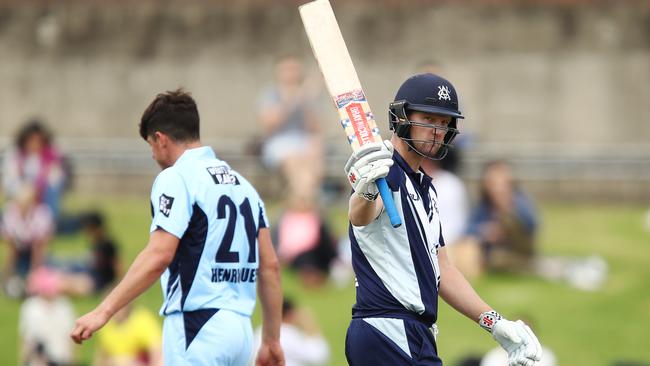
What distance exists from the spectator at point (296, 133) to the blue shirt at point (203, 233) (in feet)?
24.0

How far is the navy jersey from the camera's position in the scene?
624 centimetres

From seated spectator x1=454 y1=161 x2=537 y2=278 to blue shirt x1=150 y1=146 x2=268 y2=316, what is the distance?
24.4ft

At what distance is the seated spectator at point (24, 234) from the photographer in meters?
15.1

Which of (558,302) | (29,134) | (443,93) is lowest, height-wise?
(558,302)

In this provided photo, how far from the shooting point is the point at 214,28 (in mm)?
18234

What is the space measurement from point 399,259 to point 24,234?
9591 mm

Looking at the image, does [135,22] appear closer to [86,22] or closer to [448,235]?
[86,22]

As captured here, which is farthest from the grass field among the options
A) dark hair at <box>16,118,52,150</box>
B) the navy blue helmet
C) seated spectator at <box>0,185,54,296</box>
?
the navy blue helmet

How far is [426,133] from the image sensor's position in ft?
20.7

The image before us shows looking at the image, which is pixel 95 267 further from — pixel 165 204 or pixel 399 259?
pixel 399 259

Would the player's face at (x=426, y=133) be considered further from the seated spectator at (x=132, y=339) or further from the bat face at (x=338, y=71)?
the seated spectator at (x=132, y=339)

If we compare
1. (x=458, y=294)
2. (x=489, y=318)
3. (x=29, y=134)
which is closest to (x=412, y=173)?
(x=458, y=294)

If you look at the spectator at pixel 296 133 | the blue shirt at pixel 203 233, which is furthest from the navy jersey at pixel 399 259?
the spectator at pixel 296 133

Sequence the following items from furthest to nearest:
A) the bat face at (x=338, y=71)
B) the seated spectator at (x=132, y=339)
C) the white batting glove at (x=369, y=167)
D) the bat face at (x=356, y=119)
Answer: the seated spectator at (x=132, y=339) → the bat face at (x=338, y=71) → the bat face at (x=356, y=119) → the white batting glove at (x=369, y=167)
